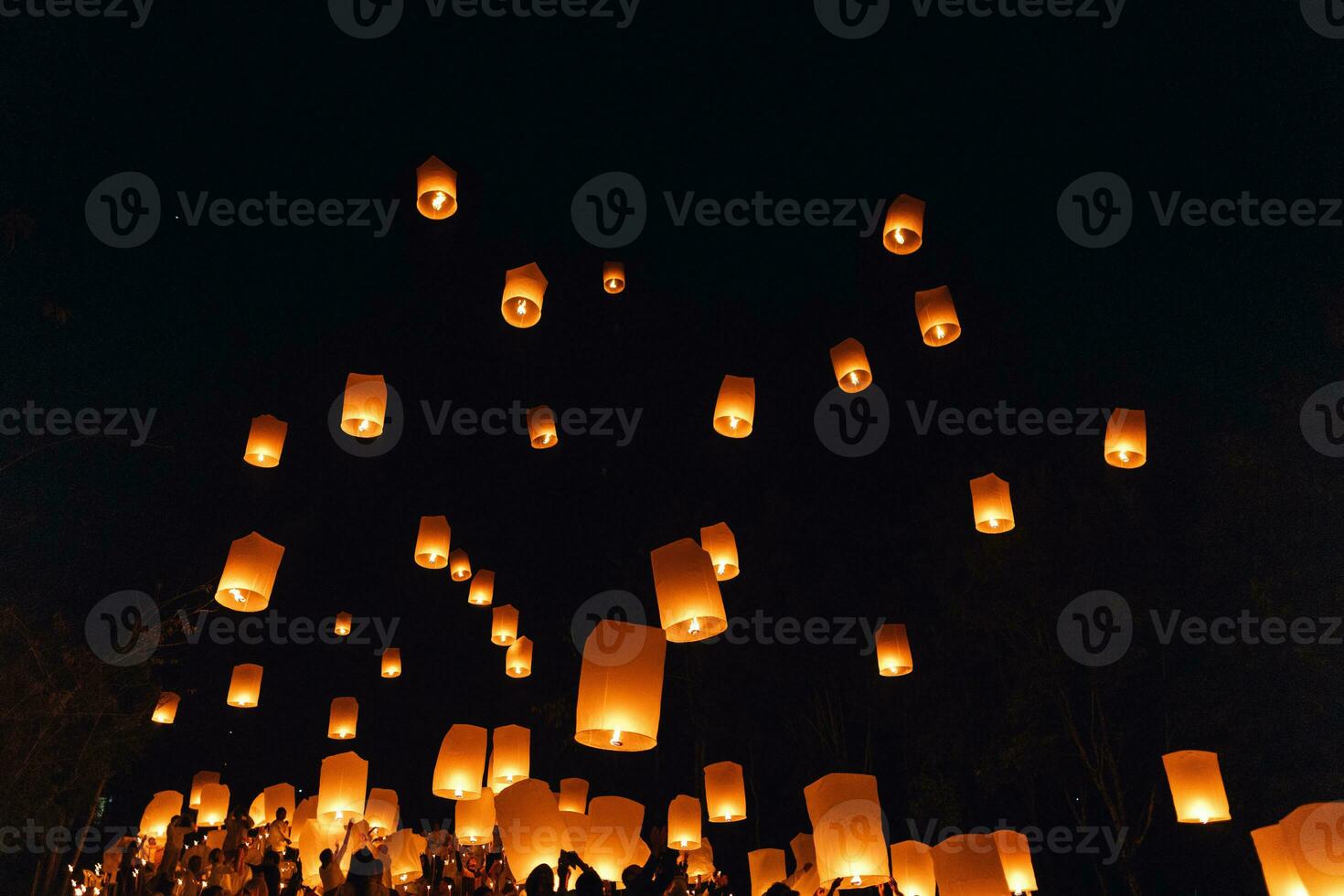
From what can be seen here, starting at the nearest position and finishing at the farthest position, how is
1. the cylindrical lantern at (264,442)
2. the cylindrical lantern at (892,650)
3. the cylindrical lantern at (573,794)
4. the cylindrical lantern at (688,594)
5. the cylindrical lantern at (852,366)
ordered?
the cylindrical lantern at (688,594), the cylindrical lantern at (264,442), the cylindrical lantern at (852,366), the cylindrical lantern at (892,650), the cylindrical lantern at (573,794)

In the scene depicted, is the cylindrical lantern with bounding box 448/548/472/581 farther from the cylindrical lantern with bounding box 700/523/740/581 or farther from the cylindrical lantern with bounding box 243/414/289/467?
the cylindrical lantern with bounding box 700/523/740/581

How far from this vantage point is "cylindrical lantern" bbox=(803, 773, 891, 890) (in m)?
5.15

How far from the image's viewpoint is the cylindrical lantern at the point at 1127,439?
23.9 feet

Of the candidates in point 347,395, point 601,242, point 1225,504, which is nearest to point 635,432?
point 601,242

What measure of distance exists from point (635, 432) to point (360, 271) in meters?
3.64

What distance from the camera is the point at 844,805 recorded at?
521cm

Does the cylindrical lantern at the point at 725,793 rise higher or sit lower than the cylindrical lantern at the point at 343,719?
lower

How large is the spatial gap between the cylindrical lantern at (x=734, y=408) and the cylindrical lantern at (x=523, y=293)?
1.37m

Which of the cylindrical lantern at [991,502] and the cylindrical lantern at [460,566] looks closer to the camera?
the cylindrical lantern at [991,502]

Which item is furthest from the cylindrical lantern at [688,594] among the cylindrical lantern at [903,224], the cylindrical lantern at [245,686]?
the cylindrical lantern at [245,686]

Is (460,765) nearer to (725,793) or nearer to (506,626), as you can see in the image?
(725,793)

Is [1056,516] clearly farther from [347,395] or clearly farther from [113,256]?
[113,256]

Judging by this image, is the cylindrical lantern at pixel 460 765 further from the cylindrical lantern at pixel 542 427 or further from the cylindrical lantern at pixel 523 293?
the cylindrical lantern at pixel 523 293

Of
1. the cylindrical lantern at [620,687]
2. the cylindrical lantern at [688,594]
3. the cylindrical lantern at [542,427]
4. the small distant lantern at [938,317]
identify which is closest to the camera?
the cylindrical lantern at [620,687]
